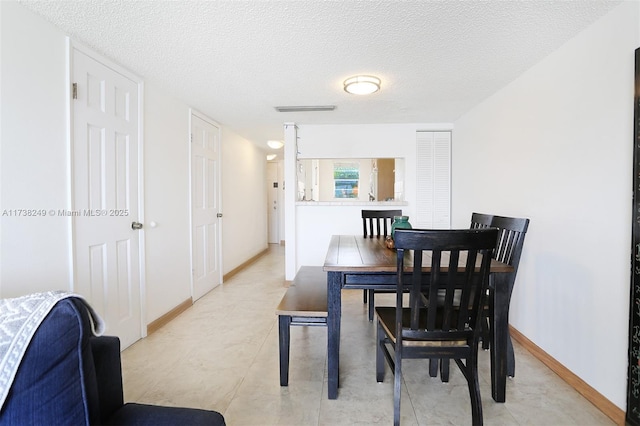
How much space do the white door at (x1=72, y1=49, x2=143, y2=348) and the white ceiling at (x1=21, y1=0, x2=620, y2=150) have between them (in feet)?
0.79

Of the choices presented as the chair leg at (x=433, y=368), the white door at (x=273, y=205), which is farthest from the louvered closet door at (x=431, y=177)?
the white door at (x=273, y=205)

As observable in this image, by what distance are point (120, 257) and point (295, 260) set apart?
2139 millimetres

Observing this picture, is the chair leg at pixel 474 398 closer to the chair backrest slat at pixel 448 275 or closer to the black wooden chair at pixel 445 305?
the black wooden chair at pixel 445 305

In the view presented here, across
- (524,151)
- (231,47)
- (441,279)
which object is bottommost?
(441,279)

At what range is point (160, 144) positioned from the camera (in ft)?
9.08

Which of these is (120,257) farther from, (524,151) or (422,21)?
(524,151)

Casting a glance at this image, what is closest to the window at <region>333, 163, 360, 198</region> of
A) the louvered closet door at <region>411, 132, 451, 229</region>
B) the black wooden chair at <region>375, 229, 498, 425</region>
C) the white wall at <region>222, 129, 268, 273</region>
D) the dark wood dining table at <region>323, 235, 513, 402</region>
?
the louvered closet door at <region>411, 132, 451, 229</region>

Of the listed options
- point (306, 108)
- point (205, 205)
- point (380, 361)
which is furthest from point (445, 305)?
point (205, 205)

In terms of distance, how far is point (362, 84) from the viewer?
97.0 inches

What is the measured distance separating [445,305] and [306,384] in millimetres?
1020

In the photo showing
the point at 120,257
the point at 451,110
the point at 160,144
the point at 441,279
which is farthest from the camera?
the point at 451,110

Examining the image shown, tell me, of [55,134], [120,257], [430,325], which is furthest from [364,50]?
[120,257]

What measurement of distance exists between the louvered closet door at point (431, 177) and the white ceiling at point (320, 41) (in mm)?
1065

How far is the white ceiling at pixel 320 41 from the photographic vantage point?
1591 millimetres
